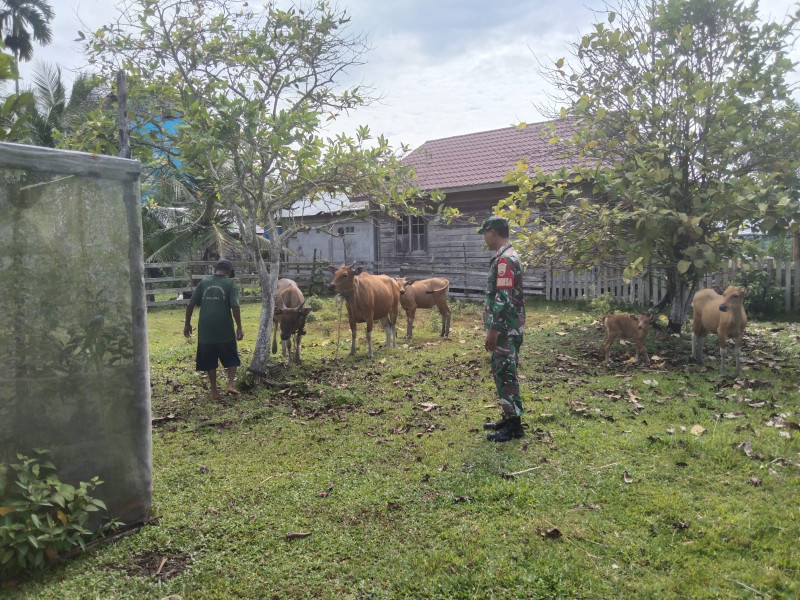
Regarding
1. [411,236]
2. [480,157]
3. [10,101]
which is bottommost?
[10,101]

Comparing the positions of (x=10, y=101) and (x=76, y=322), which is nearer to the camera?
(x=10, y=101)

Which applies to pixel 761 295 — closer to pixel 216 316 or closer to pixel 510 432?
pixel 510 432

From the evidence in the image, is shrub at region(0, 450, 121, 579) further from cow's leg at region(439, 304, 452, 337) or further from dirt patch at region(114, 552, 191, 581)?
cow's leg at region(439, 304, 452, 337)

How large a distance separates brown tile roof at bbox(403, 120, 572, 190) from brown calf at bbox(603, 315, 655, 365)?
37.1 ft

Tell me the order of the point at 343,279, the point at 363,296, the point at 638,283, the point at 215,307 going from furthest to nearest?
the point at 638,283 < the point at 363,296 < the point at 343,279 < the point at 215,307

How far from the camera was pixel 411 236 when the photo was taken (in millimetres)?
23016

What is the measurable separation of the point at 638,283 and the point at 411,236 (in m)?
9.65

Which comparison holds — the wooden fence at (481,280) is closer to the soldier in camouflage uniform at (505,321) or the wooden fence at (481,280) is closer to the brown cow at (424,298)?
the brown cow at (424,298)

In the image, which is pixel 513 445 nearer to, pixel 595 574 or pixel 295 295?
pixel 595 574

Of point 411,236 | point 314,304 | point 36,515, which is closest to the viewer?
point 36,515

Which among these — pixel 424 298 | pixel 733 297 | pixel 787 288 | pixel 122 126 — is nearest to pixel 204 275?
pixel 424 298

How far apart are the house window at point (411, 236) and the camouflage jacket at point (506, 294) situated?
17.0m

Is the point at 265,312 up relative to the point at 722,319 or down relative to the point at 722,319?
up

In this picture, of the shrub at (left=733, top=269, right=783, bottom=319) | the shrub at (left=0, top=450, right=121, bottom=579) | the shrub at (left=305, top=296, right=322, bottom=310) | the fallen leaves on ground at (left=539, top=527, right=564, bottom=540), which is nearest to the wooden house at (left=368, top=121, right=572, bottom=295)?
the shrub at (left=305, top=296, right=322, bottom=310)
